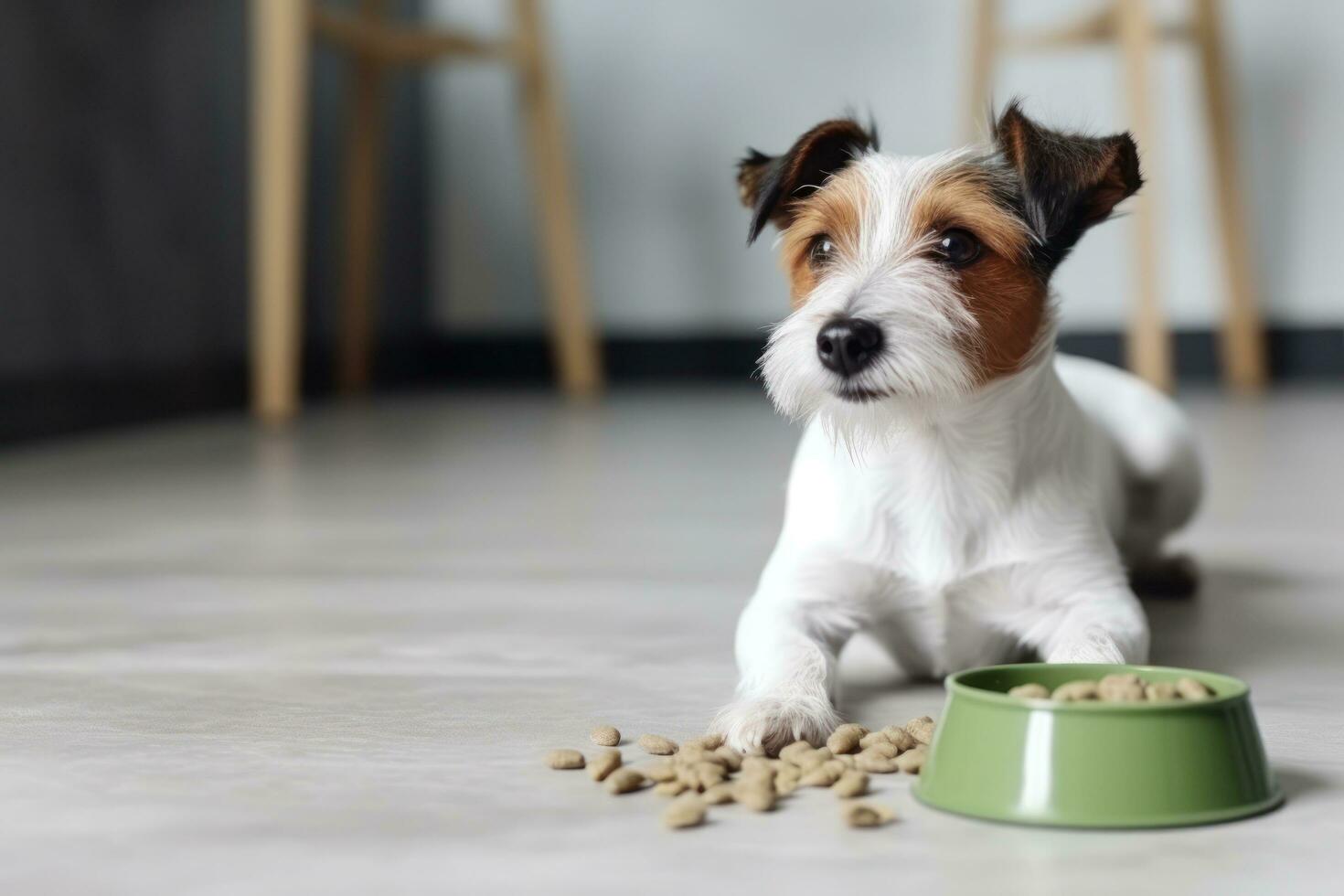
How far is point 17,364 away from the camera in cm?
374

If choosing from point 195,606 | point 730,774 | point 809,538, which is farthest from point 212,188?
point 730,774

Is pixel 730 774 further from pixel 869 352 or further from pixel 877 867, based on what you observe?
pixel 869 352

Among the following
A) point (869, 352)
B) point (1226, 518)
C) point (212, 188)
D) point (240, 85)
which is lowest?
point (1226, 518)

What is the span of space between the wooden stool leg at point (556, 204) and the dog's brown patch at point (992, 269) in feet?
13.1

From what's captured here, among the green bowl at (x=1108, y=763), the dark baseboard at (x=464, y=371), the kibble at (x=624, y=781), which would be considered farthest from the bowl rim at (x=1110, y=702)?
the dark baseboard at (x=464, y=371)

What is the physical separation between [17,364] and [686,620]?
2415 mm

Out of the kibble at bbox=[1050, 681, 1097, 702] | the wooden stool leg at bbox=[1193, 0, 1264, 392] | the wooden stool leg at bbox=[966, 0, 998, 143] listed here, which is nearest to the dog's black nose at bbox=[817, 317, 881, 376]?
the kibble at bbox=[1050, 681, 1097, 702]

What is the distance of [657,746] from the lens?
4.12 feet

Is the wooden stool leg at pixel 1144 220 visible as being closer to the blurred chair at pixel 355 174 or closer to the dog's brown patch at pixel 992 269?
the blurred chair at pixel 355 174

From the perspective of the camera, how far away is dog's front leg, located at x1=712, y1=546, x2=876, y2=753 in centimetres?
128

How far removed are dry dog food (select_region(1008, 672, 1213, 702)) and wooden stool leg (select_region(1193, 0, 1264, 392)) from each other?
4298 mm

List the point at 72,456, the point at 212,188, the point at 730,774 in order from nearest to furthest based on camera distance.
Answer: the point at 730,774, the point at 72,456, the point at 212,188

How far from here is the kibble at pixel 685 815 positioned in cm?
105

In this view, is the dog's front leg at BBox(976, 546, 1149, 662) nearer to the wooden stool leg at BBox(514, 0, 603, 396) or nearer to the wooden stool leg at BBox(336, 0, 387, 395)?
the wooden stool leg at BBox(514, 0, 603, 396)
